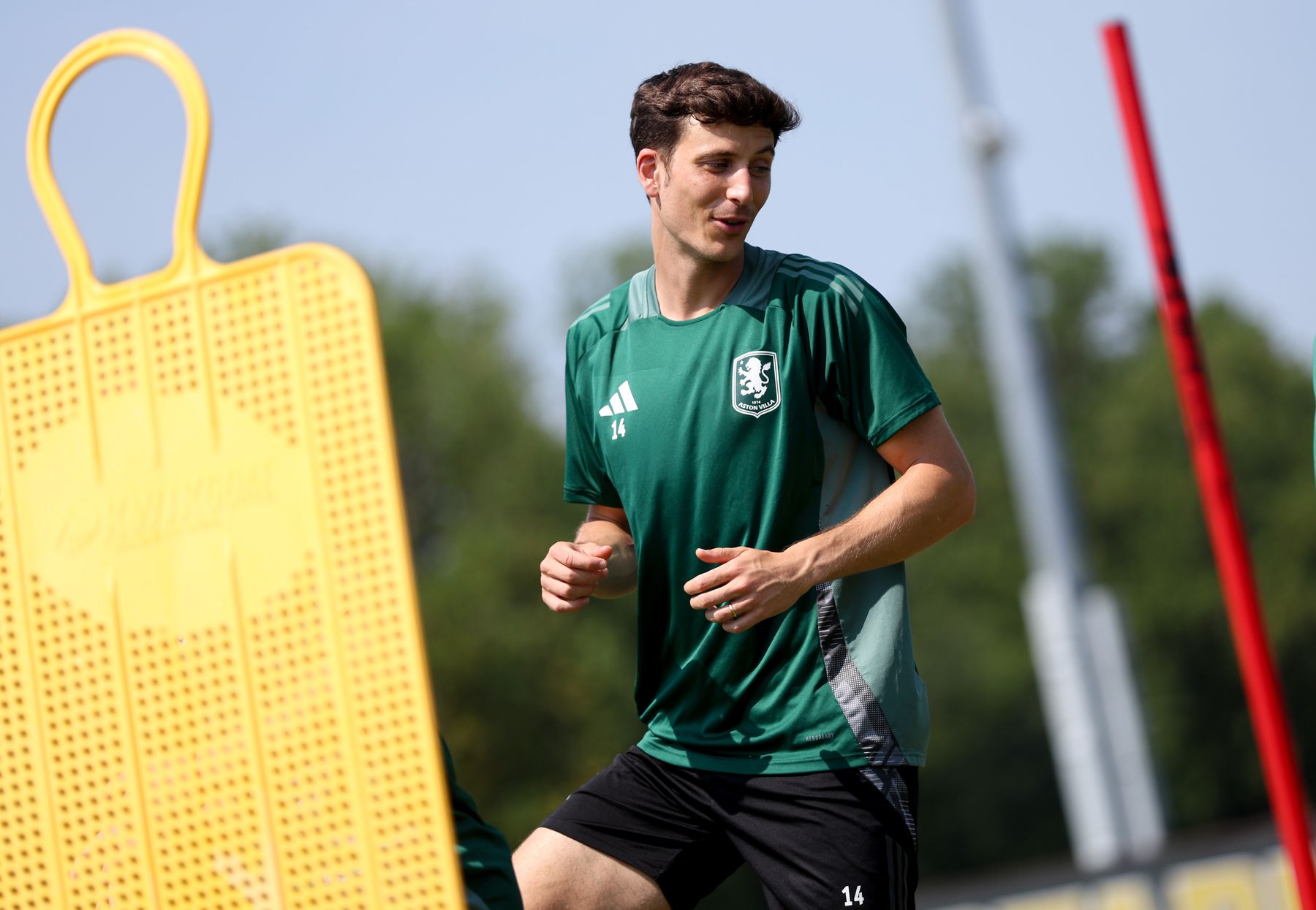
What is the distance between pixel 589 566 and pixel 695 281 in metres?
0.64

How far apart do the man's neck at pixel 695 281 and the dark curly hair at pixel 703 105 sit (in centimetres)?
22

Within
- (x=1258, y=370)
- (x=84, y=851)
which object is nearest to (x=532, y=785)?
(x=1258, y=370)

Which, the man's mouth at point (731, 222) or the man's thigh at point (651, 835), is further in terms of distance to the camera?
the man's thigh at point (651, 835)

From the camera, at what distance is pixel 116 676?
8.11ft

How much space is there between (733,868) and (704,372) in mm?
1163

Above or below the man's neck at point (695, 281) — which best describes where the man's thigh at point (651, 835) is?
below

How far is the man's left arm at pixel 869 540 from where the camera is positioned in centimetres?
271

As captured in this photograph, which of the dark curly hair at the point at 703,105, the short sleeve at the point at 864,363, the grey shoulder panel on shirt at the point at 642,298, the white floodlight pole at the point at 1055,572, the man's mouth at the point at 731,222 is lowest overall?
the white floodlight pole at the point at 1055,572

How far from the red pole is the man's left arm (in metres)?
0.64

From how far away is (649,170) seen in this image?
3.18m

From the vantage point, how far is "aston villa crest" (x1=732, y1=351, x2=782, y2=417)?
2.97 metres

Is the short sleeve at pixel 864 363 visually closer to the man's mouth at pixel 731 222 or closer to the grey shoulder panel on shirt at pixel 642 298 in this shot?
the man's mouth at pixel 731 222

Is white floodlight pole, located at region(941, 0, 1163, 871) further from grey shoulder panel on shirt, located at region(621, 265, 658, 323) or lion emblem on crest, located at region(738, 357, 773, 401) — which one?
lion emblem on crest, located at region(738, 357, 773, 401)

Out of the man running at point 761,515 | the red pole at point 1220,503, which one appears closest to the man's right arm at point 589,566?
the man running at point 761,515
